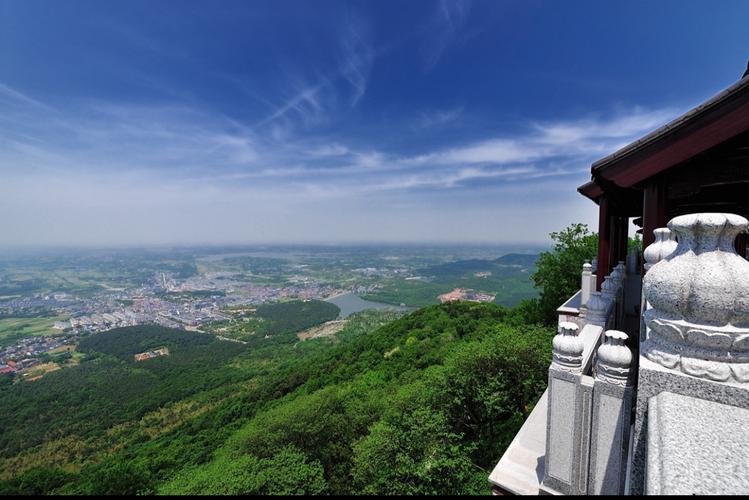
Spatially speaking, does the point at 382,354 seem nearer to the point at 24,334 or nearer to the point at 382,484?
the point at 382,484

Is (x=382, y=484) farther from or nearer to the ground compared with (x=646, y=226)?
nearer to the ground

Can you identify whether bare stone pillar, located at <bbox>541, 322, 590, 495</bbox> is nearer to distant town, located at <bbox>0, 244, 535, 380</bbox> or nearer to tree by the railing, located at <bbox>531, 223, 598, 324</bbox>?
tree by the railing, located at <bbox>531, 223, 598, 324</bbox>

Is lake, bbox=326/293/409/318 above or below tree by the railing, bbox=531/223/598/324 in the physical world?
below

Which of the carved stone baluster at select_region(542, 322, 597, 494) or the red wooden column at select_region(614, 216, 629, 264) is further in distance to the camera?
the red wooden column at select_region(614, 216, 629, 264)

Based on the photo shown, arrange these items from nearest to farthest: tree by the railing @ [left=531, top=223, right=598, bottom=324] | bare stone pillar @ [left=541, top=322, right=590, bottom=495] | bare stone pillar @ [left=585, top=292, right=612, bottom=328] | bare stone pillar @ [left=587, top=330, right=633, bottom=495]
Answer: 1. bare stone pillar @ [left=587, top=330, right=633, bottom=495]
2. bare stone pillar @ [left=541, top=322, right=590, bottom=495]
3. bare stone pillar @ [left=585, top=292, right=612, bottom=328]
4. tree by the railing @ [left=531, top=223, right=598, bottom=324]

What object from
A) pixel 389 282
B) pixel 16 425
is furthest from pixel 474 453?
pixel 389 282

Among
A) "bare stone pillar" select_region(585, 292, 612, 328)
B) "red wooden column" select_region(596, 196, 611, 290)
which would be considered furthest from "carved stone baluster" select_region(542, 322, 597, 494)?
"red wooden column" select_region(596, 196, 611, 290)

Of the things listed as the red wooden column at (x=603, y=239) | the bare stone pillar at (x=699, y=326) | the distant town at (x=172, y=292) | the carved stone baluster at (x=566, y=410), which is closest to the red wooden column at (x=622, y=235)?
the red wooden column at (x=603, y=239)
